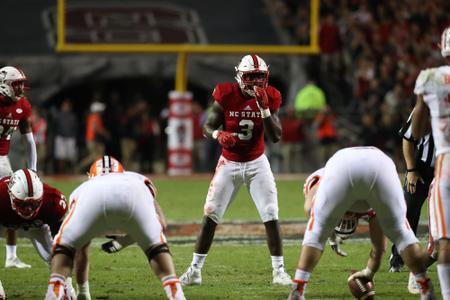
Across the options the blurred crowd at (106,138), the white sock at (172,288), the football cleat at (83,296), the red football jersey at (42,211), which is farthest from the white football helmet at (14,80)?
the blurred crowd at (106,138)

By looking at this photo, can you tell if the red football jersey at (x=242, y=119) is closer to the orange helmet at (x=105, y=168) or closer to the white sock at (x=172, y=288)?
the orange helmet at (x=105, y=168)

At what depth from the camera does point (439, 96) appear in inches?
234

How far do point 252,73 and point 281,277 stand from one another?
1.49 metres

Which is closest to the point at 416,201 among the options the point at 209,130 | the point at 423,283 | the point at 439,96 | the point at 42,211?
the point at 209,130

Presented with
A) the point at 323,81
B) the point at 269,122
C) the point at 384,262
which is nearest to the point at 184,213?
the point at 384,262

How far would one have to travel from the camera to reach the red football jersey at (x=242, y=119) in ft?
26.0

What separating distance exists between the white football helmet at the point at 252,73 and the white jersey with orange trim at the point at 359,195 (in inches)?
65.8

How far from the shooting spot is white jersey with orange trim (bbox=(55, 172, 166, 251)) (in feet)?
19.4

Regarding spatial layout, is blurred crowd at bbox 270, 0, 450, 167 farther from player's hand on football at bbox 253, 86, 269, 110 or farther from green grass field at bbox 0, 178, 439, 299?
player's hand on football at bbox 253, 86, 269, 110

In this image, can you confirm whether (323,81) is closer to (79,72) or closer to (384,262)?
(79,72)

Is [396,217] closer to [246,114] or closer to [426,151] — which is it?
[426,151]

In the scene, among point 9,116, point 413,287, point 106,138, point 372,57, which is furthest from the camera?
point 372,57

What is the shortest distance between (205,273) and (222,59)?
12929mm

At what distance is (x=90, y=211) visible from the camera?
5914 millimetres
